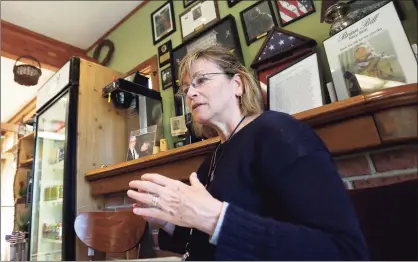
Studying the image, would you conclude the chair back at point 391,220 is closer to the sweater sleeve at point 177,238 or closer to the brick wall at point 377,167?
the brick wall at point 377,167

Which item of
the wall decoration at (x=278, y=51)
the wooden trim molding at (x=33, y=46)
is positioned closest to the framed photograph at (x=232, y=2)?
the wall decoration at (x=278, y=51)

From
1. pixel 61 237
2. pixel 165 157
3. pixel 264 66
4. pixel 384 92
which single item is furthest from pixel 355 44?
pixel 61 237

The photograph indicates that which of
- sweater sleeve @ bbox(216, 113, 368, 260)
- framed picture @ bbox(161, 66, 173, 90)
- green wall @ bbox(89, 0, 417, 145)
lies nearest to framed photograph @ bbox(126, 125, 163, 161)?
green wall @ bbox(89, 0, 417, 145)

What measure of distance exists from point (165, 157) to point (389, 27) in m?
0.82

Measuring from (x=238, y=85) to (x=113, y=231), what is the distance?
74cm

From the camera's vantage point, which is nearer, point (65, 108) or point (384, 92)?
point (384, 92)

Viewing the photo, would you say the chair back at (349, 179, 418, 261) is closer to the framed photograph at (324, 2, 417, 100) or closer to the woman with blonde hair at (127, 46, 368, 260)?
the woman with blonde hair at (127, 46, 368, 260)

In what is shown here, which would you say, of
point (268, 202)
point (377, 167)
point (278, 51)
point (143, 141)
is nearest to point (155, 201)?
point (268, 202)

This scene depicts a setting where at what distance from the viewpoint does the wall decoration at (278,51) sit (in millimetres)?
1003

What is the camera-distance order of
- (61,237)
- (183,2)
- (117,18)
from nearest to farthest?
(61,237)
(183,2)
(117,18)

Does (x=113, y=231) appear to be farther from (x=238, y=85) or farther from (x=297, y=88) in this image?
(x=297, y=88)

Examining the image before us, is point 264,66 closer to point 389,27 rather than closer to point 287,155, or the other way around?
point 389,27

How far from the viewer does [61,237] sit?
1.33 m

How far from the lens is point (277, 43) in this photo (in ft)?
3.64
